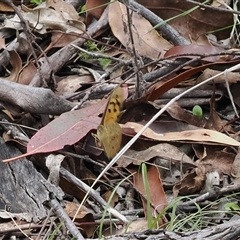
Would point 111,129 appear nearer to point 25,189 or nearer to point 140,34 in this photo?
point 25,189

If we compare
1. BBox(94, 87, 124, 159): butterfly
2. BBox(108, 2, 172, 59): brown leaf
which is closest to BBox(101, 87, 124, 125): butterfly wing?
BBox(94, 87, 124, 159): butterfly

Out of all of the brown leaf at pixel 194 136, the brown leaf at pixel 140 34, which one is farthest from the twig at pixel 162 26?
the brown leaf at pixel 194 136

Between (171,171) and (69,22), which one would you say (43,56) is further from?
(171,171)

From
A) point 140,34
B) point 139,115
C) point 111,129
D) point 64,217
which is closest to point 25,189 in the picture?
point 64,217

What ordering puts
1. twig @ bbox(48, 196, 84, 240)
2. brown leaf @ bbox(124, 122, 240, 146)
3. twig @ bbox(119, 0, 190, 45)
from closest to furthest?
twig @ bbox(48, 196, 84, 240) → brown leaf @ bbox(124, 122, 240, 146) → twig @ bbox(119, 0, 190, 45)

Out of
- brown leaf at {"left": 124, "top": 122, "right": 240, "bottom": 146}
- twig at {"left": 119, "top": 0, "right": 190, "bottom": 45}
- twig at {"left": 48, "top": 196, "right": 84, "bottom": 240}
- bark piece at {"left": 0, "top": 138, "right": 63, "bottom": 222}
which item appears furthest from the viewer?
twig at {"left": 119, "top": 0, "right": 190, "bottom": 45}

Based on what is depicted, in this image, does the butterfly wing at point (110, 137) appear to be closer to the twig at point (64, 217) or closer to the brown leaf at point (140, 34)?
the twig at point (64, 217)

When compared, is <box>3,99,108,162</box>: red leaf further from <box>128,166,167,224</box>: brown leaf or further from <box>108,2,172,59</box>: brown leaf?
<box>108,2,172,59</box>: brown leaf
